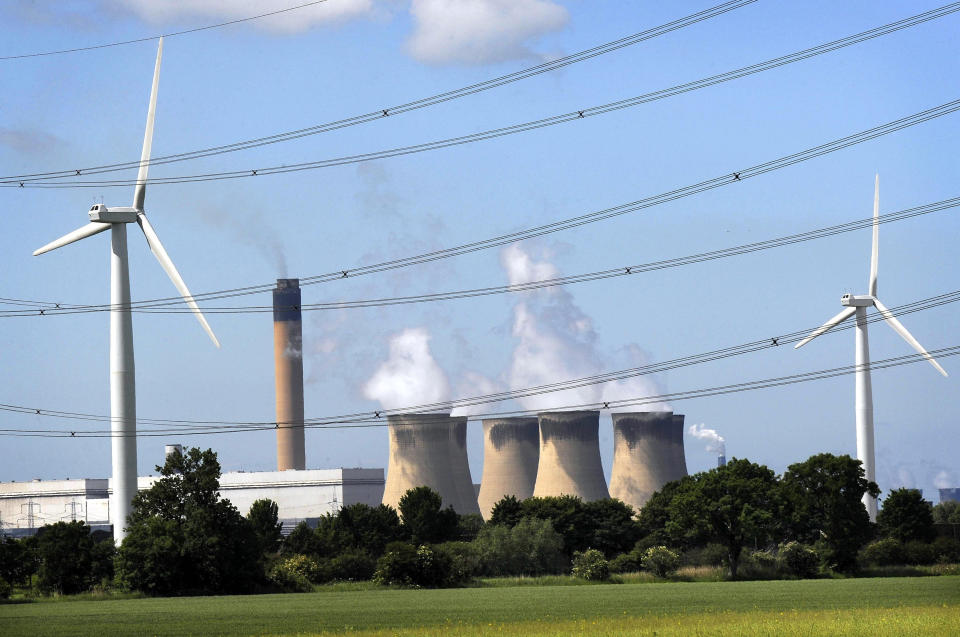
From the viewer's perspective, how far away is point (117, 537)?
59.3 metres

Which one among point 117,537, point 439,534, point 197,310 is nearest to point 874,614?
point 197,310

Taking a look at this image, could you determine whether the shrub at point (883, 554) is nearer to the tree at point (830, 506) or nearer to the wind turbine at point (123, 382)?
the tree at point (830, 506)

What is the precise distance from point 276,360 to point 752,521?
263 feet

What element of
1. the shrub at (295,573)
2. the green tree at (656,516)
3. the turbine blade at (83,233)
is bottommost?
the shrub at (295,573)

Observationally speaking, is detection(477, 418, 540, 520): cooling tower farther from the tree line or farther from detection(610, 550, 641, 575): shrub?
detection(610, 550, 641, 575): shrub

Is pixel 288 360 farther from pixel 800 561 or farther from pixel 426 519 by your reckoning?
pixel 800 561

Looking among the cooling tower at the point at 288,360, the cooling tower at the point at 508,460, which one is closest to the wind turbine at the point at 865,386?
the cooling tower at the point at 508,460

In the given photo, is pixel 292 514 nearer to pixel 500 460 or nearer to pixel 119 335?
pixel 500 460

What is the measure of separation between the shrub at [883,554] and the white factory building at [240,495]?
8181cm

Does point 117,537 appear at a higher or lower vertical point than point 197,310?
lower

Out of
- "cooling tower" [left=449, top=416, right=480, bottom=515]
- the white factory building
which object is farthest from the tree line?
the white factory building

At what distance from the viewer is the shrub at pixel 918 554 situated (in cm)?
6975

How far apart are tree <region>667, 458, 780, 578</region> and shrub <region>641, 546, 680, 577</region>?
9.25ft

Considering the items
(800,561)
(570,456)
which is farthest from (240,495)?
(800,561)
